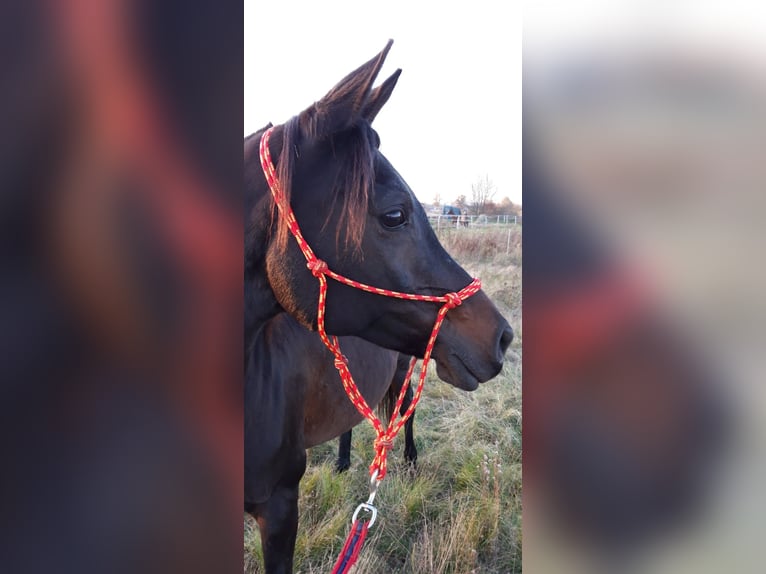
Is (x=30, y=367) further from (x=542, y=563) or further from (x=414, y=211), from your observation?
(x=414, y=211)

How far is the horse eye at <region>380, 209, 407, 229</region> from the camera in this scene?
1382mm

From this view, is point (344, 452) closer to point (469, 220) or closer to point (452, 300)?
point (452, 300)

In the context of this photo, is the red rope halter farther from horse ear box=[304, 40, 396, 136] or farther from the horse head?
horse ear box=[304, 40, 396, 136]

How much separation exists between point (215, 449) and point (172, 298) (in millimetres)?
145

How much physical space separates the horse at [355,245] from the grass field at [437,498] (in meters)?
1.10

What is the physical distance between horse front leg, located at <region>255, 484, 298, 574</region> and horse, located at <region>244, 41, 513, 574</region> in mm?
653

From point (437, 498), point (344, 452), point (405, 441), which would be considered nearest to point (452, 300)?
point (437, 498)

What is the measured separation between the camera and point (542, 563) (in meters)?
0.49

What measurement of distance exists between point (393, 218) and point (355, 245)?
129mm

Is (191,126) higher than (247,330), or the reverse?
(191,126)

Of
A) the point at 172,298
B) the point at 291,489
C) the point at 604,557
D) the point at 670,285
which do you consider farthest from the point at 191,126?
the point at 291,489

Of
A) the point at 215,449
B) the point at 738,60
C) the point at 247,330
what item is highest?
the point at 738,60

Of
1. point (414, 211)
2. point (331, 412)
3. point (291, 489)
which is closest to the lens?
point (414, 211)

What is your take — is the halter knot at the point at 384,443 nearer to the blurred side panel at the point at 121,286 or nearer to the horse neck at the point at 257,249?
the horse neck at the point at 257,249
